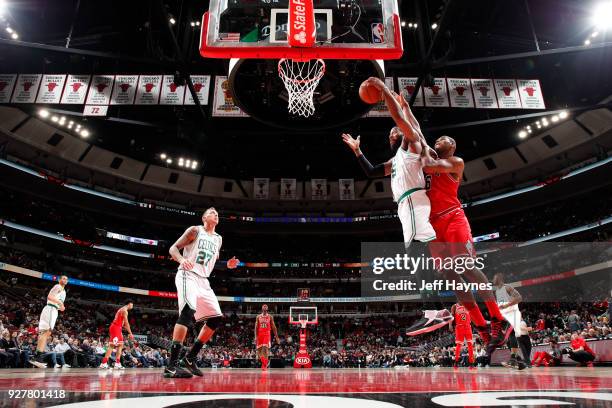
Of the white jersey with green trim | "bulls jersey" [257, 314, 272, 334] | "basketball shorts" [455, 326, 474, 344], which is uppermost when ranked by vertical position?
the white jersey with green trim

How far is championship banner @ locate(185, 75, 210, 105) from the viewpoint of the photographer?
12648 mm

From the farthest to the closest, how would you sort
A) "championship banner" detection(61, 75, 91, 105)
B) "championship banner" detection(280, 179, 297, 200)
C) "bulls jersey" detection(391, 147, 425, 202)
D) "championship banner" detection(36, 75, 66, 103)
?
"championship banner" detection(280, 179, 297, 200)
"championship banner" detection(61, 75, 91, 105)
"championship banner" detection(36, 75, 66, 103)
"bulls jersey" detection(391, 147, 425, 202)

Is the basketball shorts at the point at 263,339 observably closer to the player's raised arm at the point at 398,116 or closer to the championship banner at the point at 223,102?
the championship banner at the point at 223,102

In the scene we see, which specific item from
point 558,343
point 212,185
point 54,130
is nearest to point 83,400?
point 558,343

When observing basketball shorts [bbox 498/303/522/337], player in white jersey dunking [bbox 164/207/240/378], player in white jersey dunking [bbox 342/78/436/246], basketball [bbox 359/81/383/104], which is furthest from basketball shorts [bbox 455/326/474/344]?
basketball [bbox 359/81/383/104]

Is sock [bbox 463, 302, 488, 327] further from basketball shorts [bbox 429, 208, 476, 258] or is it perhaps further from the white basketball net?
the white basketball net

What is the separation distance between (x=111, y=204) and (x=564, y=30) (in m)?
26.0

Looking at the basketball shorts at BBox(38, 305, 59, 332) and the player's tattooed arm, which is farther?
the basketball shorts at BBox(38, 305, 59, 332)

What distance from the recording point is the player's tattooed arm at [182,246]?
15.0 feet

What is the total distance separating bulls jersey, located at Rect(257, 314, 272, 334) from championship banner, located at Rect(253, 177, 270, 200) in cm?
1745

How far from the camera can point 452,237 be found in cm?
317

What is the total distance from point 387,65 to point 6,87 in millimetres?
11218

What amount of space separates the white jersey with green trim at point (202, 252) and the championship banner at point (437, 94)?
9264mm

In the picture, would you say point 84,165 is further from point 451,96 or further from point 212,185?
point 451,96
